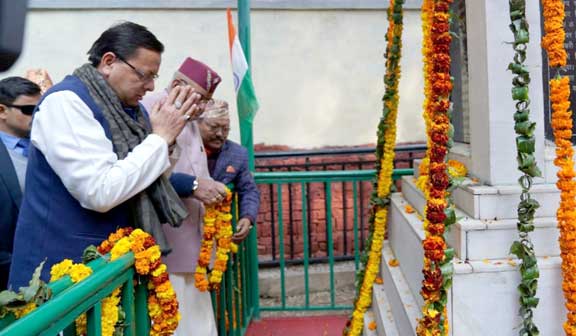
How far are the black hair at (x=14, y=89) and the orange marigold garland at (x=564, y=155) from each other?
94.2 inches

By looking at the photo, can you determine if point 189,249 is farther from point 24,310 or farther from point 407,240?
point 24,310

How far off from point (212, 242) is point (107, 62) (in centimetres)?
114

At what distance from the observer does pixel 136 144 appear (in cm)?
194

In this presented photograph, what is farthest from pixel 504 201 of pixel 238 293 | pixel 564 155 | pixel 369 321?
pixel 238 293

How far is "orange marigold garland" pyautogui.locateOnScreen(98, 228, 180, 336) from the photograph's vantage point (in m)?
1.71

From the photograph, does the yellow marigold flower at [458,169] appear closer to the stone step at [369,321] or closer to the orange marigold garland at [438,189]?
the orange marigold garland at [438,189]

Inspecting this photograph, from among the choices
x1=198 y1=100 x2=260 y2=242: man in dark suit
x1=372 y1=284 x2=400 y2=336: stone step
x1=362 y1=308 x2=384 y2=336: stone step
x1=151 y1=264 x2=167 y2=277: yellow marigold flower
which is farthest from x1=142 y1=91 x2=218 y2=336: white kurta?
x1=362 y1=308 x2=384 y2=336: stone step

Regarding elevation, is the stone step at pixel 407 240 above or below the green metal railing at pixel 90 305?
below

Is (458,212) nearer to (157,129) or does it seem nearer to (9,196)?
(157,129)

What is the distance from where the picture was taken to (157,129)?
1939 mm

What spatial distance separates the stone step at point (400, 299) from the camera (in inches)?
94.7

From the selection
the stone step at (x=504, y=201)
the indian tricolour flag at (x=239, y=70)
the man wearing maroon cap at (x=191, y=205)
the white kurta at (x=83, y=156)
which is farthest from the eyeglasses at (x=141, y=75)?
the indian tricolour flag at (x=239, y=70)

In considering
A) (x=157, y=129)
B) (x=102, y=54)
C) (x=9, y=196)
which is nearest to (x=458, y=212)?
(x=157, y=129)

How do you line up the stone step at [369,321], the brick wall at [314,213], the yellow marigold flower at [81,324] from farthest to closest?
1. the brick wall at [314,213]
2. the stone step at [369,321]
3. the yellow marigold flower at [81,324]
